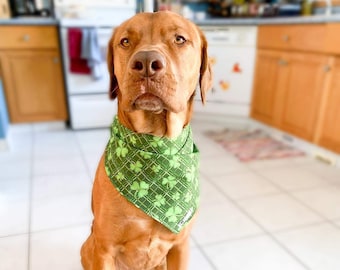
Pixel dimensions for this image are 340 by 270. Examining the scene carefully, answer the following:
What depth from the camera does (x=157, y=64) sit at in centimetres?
80

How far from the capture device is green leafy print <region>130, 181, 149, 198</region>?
3.05 ft

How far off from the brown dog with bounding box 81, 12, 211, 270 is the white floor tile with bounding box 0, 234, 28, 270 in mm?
598

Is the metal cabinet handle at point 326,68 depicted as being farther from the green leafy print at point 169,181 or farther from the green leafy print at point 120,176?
the green leafy print at point 120,176

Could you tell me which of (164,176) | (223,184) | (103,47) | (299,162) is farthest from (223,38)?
(164,176)

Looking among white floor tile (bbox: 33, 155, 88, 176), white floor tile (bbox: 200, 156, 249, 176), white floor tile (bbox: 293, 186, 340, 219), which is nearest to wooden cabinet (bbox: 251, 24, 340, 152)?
white floor tile (bbox: 293, 186, 340, 219)

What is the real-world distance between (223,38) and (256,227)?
80.3 inches

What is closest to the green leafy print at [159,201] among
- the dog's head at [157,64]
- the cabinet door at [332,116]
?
the dog's head at [157,64]

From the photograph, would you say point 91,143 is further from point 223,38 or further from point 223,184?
point 223,38

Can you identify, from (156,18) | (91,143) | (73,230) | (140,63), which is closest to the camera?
(140,63)

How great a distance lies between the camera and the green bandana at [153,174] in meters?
0.94

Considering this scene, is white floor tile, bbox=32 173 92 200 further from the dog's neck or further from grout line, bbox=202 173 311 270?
the dog's neck

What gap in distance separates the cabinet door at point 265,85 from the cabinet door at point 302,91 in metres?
0.11

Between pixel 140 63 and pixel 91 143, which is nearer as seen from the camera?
pixel 140 63

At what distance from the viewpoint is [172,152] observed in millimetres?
982
